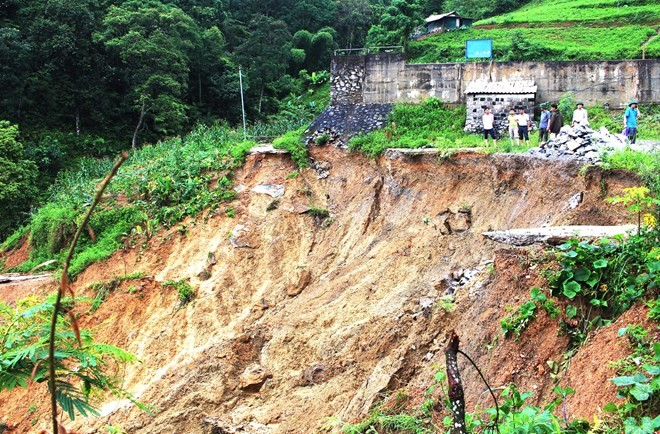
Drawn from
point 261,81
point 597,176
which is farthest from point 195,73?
point 597,176

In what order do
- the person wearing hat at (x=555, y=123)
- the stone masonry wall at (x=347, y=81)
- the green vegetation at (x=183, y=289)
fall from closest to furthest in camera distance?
the person wearing hat at (x=555, y=123)
the green vegetation at (x=183, y=289)
the stone masonry wall at (x=347, y=81)

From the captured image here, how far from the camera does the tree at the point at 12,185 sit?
2244 cm

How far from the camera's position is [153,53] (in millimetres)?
28031

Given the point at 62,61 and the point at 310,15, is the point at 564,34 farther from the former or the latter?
the point at 62,61

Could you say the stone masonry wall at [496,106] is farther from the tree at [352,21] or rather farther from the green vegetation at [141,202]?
the tree at [352,21]

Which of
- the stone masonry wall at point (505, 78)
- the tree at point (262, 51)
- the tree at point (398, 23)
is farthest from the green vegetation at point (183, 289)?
the tree at point (262, 51)

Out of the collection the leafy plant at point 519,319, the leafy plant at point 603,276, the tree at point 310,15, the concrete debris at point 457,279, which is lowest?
the concrete debris at point 457,279

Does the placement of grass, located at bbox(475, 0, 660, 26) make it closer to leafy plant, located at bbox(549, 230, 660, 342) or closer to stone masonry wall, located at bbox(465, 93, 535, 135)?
stone masonry wall, located at bbox(465, 93, 535, 135)

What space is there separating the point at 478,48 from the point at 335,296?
408 inches

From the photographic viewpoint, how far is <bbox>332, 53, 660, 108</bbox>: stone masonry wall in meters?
17.4

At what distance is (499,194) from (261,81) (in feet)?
71.8

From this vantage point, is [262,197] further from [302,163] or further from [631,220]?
[631,220]

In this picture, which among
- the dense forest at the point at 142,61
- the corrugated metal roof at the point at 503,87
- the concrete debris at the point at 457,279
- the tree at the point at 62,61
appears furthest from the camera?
the tree at the point at 62,61

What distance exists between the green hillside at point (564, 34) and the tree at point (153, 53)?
33.8ft
